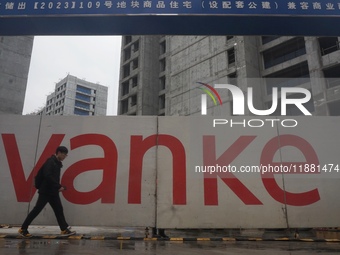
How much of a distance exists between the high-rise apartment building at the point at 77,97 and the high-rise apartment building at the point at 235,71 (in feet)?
168

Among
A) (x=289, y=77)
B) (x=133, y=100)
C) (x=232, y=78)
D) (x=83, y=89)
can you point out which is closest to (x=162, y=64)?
(x=133, y=100)

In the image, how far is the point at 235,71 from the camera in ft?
103

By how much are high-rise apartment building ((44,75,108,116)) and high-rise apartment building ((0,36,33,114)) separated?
3227 inches

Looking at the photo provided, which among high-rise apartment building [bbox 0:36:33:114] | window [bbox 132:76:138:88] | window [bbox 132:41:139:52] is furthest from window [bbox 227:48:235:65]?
high-rise apartment building [bbox 0:36:33:114]

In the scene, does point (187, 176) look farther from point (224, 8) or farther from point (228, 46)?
point (228, 46)

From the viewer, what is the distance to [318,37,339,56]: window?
2672 centimetres

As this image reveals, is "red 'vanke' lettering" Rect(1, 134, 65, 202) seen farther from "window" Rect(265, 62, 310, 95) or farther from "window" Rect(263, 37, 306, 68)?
"window" Rect(263, 37, 306, 68)

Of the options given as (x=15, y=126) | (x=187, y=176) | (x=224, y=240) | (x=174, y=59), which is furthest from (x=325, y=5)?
(x=174, y=59)

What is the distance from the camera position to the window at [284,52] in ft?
97.7

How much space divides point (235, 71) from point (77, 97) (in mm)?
73541

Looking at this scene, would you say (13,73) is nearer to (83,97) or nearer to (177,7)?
(177,7)

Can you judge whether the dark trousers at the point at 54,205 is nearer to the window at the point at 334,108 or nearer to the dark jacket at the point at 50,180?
the dark jacket at the point at 50,180

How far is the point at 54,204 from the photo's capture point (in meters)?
5.54

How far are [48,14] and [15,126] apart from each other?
266 centimetres
